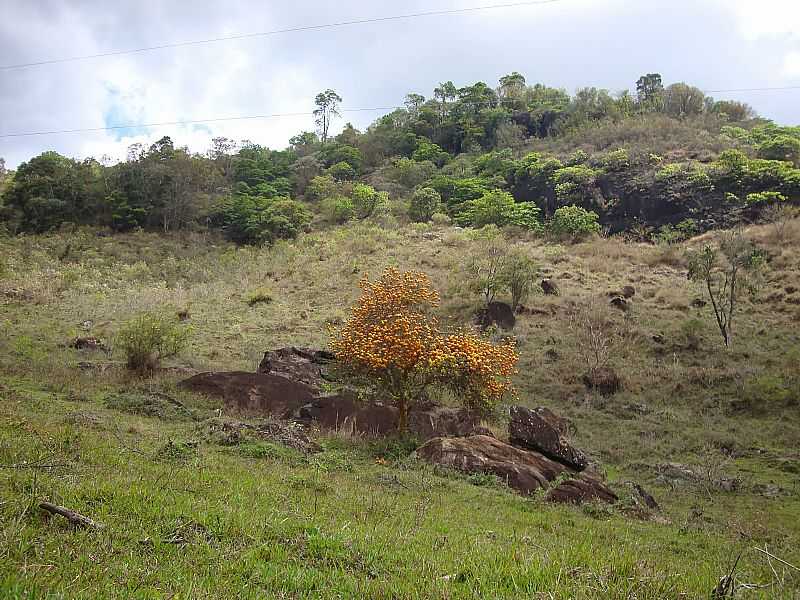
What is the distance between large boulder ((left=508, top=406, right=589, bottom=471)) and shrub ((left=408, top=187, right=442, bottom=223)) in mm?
36889

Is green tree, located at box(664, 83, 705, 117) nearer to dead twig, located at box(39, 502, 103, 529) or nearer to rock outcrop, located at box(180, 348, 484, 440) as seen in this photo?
rock outcrop, located at box(180, 348, 484, 440)

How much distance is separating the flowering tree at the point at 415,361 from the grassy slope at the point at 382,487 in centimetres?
164

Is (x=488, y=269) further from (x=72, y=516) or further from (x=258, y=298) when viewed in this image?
Answer: (x=72, y=516)

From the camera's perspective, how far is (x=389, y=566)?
13.0 feet

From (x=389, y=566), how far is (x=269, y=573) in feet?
2.99

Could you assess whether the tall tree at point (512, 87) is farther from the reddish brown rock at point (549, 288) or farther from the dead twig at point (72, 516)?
the dead twig at point (72, 516)

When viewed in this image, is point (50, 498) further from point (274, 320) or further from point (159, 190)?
point (159, 190)

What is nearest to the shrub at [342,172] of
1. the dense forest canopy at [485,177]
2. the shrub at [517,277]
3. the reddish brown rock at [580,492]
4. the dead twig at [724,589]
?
the dense forest canopy at [485,177]

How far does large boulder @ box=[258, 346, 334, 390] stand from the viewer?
1684 centimetres

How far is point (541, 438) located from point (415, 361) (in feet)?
10.6

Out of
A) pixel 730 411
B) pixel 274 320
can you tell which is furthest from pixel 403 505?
pixel 274 320

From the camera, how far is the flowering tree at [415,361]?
1190cm

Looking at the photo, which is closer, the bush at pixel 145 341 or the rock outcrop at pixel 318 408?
the rock outcrop at pixel 318 408

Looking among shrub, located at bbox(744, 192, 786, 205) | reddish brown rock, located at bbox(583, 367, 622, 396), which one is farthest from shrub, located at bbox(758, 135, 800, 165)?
reddish brown rock, located at bbox(583, 367, 622, 396)
